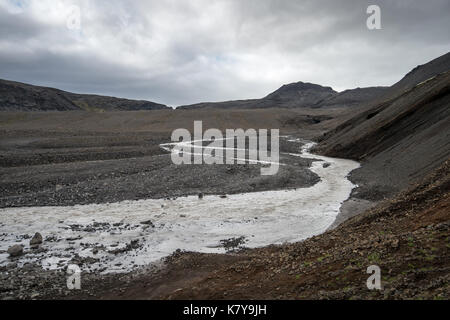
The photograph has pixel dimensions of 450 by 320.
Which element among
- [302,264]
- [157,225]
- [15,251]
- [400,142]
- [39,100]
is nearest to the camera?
[302,264]

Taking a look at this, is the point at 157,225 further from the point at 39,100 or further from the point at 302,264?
the point at 39,100

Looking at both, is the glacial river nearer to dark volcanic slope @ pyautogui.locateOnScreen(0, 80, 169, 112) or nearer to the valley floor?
the valley floor

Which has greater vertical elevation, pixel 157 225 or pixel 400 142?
pixel 400 142

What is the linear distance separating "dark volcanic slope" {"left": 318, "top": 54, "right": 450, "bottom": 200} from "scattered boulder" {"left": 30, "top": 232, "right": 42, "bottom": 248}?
637 inches

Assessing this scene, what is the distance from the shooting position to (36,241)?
1175 centimetres

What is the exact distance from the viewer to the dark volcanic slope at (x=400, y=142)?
1948 centimetres

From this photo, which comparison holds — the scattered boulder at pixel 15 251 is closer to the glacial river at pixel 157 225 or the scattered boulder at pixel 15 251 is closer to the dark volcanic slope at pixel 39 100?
the glacial river at pixel 157 225

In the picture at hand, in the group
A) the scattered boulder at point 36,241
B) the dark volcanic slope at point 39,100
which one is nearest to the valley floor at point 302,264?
the scattered boulder at point 36,241

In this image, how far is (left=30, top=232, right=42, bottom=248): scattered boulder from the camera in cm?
1156

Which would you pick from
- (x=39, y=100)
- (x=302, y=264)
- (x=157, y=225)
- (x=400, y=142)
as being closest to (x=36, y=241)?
(x=157, y=225)

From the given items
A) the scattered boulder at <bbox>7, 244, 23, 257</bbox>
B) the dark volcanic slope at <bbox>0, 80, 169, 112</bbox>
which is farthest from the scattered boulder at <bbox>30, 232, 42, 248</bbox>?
the dark volcanic slope at <bbox>0, 80, 169, 112</bbox>

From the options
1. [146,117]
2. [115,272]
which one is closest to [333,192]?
[115,272]

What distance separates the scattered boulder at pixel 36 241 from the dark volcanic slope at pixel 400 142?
1618cm

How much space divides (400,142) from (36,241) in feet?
90.5
